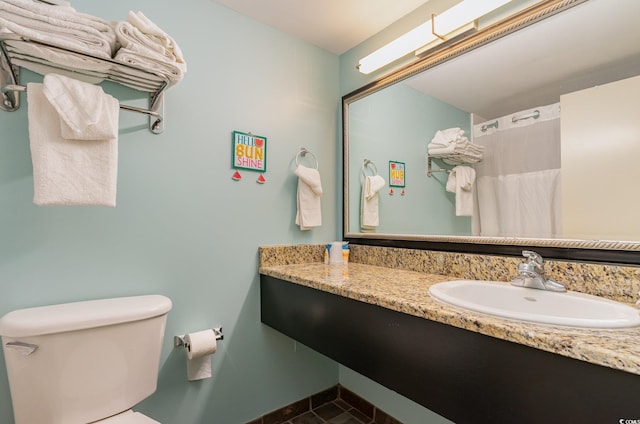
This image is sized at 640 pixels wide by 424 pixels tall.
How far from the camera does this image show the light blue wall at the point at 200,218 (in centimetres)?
110

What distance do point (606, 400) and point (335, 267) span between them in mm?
1147

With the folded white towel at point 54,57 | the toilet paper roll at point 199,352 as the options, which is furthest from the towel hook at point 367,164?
the folded white towel at point 54,57

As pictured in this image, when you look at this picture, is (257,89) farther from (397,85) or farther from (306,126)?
(397,85)

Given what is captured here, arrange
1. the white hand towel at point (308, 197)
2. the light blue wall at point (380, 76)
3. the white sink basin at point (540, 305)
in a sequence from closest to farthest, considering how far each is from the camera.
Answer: the white sink basin at point (540, 305)
the light blue wall at point (380, 76)
the white hand towel at point (308, 197)

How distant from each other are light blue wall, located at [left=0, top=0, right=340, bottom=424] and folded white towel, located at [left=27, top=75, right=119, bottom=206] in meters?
0.23

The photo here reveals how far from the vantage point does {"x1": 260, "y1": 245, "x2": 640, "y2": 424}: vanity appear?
23.2 inches

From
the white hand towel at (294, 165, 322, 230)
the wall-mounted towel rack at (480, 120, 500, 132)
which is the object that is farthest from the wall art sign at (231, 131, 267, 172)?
the wall-mounted towel rack at (480, 120, 500, 132)

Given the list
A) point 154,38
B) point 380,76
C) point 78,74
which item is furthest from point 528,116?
point 78,74

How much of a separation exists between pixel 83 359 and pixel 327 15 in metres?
1.80

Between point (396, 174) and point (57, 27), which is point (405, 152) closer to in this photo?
point (396, 174)

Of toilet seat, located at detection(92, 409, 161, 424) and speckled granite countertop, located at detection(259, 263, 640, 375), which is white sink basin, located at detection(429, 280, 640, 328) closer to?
speckled granite countertop, located at detection(259, 263, 640, 375)

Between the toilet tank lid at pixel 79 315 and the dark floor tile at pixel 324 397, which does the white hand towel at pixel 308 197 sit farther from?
the dark floor tile at pixel 324 397

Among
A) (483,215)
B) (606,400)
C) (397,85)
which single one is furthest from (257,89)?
(606,400)

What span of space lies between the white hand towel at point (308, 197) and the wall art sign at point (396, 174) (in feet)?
1.31
